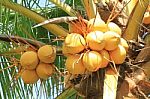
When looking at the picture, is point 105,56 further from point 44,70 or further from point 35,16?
point 35,16

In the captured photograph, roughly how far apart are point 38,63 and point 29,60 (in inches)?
2.2

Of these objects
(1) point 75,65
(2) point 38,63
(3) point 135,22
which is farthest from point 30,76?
(3) point 135,22

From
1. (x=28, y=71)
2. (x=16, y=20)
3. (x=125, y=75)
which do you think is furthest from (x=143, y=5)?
(x=16, y=20)

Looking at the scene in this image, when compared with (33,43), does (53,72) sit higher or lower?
lower

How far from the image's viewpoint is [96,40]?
1.83m

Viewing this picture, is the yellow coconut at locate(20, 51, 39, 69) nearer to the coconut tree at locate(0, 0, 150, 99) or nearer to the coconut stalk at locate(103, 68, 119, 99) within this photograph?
the coconut tree at locate(0, 0, 150, 99)

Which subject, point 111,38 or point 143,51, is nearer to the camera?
point 111,38

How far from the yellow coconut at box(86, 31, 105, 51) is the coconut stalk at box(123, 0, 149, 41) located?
0.28 m

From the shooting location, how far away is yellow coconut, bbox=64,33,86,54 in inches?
73.1

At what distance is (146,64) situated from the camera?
2064 millimetres

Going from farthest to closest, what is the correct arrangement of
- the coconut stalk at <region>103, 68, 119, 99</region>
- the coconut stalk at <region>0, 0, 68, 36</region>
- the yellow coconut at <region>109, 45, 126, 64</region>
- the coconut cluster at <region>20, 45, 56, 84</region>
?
the coconut stalk at <region>0, 0, 68, 36</region> < the coconut cluster at <region>20, 45, 56, 84</region> < the yellow coconut at <region>109, 45, 126, 64</region> < the coconut stalk at <region>103, 68, 119, 99</region>

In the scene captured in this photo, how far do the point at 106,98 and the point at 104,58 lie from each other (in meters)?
0.20

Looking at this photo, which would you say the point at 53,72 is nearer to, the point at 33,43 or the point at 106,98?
the point at 33,43

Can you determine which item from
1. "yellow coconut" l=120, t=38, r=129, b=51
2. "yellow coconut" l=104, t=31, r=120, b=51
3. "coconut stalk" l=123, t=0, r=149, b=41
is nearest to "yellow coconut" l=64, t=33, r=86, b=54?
"yellow coconut" l=104, t=31, r=120, b=51
